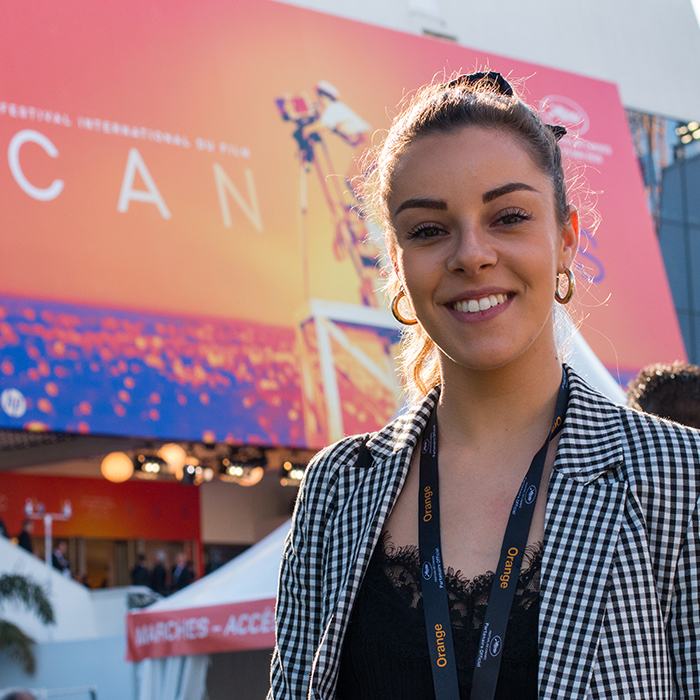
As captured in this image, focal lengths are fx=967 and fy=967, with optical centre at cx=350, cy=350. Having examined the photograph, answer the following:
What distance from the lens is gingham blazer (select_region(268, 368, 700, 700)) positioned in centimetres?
104

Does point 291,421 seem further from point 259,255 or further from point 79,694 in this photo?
point 79,694

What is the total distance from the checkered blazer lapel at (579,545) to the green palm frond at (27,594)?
27.1 ft

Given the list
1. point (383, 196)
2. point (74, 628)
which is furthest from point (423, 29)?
point (383, 196)

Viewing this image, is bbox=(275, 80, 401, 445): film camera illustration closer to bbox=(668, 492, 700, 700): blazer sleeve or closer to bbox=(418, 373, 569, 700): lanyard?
bbox=(418, 373, 569, 700): lanyard

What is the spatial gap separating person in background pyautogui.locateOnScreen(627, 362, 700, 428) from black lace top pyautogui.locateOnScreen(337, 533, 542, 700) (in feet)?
5.22

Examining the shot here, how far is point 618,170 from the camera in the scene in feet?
36.5

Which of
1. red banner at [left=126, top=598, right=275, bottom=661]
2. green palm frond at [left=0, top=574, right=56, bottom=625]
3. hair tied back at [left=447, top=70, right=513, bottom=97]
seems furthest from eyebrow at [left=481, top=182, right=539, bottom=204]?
green palm frond at [left=0, top=574, right=56, bottom=625]

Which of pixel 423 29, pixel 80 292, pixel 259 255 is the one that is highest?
pixel 423 29

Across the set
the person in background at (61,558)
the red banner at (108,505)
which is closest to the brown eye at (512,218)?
the person in background at (61,558)

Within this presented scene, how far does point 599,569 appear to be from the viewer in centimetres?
108

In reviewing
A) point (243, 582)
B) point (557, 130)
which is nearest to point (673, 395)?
point (557, 130)

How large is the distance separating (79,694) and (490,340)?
760 centimetres

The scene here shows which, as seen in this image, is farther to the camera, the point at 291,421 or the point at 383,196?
the point at 291,421

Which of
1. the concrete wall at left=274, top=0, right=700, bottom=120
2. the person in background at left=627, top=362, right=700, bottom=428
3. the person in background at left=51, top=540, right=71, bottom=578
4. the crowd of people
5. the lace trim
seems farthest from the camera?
the concrete wall at left=274, top=0, right=700, bottom=120
